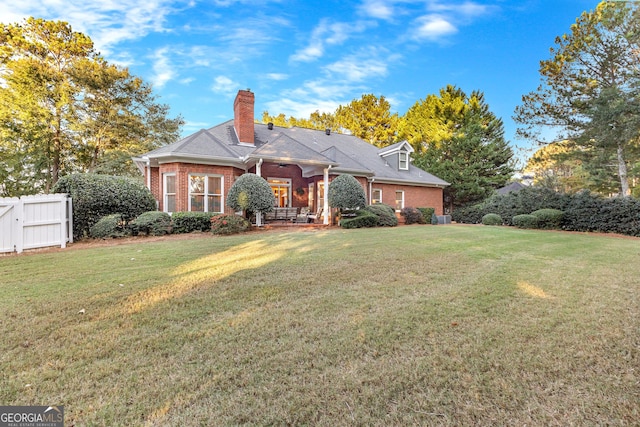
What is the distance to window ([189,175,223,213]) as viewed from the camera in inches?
537

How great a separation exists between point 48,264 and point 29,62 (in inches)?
879

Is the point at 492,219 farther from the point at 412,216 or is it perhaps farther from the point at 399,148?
the point at 399,148

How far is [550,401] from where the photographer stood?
1954mm

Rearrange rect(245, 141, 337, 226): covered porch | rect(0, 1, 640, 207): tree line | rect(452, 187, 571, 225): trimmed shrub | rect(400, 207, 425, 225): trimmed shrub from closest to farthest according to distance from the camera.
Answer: rect(245, 141, 337, 226): covered porch → rect(452, 187, 571, 225): trimmed shrub → rect(0, 1, 640, 207): tree line → rect(400, 207, 425, 225): trimmed shrub

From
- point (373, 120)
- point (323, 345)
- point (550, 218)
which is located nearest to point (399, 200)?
point (550, 218)

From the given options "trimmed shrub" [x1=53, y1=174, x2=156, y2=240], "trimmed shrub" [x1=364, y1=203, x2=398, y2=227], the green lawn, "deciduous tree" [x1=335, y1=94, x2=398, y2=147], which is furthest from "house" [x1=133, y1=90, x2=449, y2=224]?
"deciduous tree" [x1=335, y1=94, x2=398, y2=147]

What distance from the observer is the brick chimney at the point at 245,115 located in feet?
51.8

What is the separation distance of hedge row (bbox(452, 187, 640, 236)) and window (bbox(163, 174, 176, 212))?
56.6 ft

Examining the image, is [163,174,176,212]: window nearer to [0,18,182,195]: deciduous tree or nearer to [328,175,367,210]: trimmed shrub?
[328,175,367,210]: trimmed shrub

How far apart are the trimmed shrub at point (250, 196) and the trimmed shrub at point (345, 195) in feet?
10.7

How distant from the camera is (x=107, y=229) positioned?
9.92 m

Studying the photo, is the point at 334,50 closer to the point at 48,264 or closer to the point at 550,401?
the point at 48,264

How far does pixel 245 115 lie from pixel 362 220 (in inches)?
338

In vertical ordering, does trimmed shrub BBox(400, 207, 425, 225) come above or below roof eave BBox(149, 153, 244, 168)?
below
